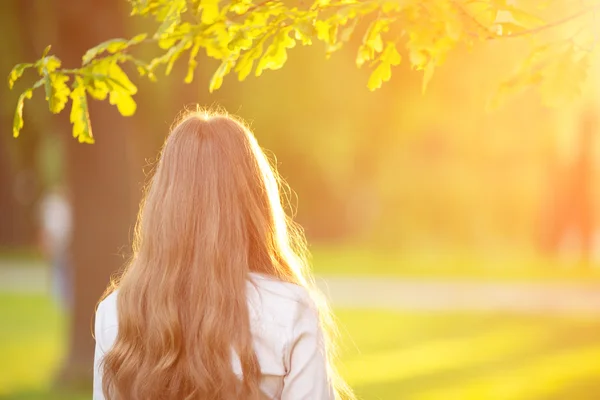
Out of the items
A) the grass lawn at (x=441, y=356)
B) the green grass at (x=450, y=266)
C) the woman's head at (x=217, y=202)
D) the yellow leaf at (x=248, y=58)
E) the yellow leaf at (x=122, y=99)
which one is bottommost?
the grass lawn at (x=441, y=356)

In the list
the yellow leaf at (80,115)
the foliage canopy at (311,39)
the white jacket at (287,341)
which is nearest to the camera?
the white jacket at (287,341)

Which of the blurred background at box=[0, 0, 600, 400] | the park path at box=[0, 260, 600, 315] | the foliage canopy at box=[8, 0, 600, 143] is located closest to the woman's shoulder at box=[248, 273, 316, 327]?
the blurred background at box=[0, 0, 600, 400]

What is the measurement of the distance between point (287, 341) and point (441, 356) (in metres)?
8.57

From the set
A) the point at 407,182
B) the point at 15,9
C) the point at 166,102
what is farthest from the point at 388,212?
the point at 15,9

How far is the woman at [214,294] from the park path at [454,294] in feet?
39.4

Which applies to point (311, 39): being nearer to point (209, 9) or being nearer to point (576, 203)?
point (209, 9)

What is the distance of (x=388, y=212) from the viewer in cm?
2850

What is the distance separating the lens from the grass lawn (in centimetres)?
903

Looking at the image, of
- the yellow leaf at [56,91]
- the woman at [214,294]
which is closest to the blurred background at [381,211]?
the yellow leaf at [56,91]

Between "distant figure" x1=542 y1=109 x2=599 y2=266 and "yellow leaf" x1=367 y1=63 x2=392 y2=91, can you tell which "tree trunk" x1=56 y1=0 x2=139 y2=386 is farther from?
"distant figure" x1=542 y1=109 x2=599 y2=266

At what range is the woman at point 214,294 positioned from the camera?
8.75ft

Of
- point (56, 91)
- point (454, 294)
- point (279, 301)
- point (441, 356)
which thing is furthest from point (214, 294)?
point (454, 294)

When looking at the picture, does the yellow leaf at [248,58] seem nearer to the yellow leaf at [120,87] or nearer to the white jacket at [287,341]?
the yellow leaf at [120,87]

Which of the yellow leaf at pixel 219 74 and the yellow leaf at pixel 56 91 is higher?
the yellow leaf at pixel 219 74
